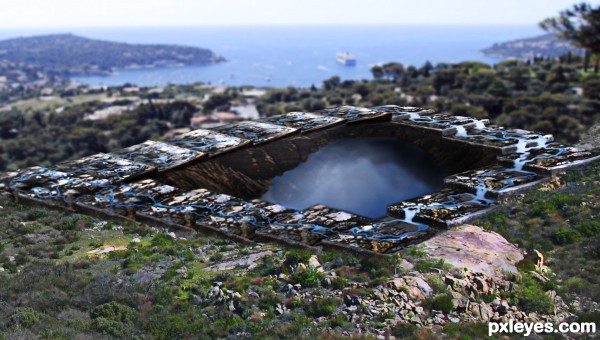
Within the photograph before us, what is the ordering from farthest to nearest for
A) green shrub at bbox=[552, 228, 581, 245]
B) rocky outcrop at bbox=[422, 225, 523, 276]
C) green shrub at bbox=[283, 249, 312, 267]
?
green shrub at bbox=[552, 228, 581, 245] < green shrub at bbox=[283, 249, 312, 267] < rocky outcrop at bbox=[422, 225, 523, 276]

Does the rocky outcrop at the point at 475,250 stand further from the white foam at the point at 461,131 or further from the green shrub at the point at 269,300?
the white foam at the point at 461,131

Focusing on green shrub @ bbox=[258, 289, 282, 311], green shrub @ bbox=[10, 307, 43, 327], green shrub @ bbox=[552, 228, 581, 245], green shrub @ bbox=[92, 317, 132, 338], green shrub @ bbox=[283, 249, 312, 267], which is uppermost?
green shrub @ bbox=[552, 228, 581, 245]

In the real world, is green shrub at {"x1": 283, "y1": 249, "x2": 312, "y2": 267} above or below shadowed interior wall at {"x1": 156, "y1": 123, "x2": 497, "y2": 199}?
below

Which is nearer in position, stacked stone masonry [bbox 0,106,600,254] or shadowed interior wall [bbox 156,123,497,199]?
stacked stone masonry [bbox 0,106,600,254]

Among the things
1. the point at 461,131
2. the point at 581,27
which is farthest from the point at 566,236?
the point at 581,27

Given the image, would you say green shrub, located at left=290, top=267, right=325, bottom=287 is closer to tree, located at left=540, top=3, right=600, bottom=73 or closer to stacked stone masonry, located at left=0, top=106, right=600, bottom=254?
stacked stone masonry, located at left=0, top=106, right=600, bottom=254

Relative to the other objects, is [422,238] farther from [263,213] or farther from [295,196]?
[295,196]

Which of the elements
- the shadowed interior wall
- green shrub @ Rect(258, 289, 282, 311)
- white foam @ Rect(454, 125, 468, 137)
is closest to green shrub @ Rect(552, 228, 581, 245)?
the shadowed interior wall
